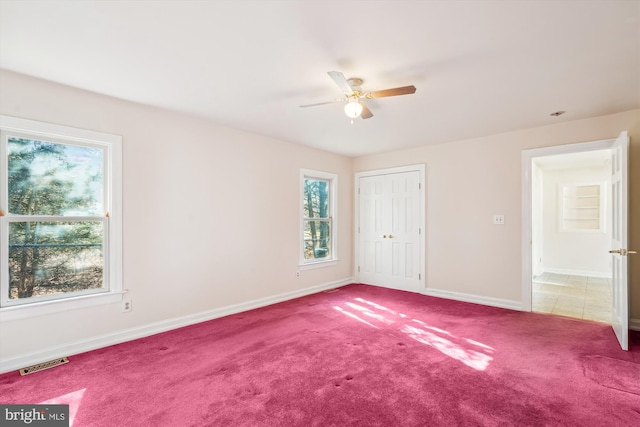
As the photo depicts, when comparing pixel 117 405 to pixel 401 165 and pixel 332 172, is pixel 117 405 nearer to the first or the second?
pixel 332 172

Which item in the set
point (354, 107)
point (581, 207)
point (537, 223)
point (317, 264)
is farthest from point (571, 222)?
point (354, 107)

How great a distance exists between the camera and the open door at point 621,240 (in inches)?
111

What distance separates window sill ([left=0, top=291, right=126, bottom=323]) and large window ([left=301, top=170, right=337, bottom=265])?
8.70 feet

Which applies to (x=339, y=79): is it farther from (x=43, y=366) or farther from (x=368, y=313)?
(x=43, y=366)

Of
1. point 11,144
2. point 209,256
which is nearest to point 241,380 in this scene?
point 209,256

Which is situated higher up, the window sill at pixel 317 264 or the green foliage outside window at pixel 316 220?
the green foliage outside window at pixel 316 220

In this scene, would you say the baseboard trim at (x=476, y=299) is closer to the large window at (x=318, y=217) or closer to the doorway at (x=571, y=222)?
the large window at (x=318, y=217)

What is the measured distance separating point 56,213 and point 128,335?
1358mm

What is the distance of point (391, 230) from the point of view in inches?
214

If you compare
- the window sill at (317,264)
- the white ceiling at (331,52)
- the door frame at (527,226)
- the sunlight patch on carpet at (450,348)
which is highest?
the white ceiling at (331,52)

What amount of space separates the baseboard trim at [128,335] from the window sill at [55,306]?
322 mm

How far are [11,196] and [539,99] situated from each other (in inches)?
196

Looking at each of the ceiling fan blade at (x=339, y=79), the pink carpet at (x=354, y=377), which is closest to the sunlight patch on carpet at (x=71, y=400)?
the pink carpet at (x=354, y=377)

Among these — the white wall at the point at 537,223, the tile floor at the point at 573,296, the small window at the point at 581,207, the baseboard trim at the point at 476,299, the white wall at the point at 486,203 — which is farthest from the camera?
the small window at the point at 581,207
